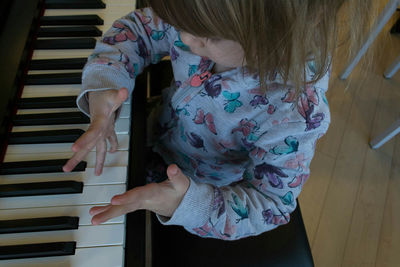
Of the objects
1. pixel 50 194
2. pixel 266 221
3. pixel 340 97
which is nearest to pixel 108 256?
pixel 50 194

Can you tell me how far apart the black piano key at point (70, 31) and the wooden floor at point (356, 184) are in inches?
41.9

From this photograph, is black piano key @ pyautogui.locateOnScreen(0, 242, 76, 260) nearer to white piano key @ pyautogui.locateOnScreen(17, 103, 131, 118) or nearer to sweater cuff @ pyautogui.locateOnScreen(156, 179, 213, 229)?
sweater cuff @ pyautogui.locateOnScreen(156, 179, 213, 229)

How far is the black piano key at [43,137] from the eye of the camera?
2.09 feet

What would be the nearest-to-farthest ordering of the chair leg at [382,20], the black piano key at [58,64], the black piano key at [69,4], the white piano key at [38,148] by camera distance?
the white piano key at [38,148]
the black piano key at [58,64]
the black piano key at [69,4]
the chair leg at [382,20]

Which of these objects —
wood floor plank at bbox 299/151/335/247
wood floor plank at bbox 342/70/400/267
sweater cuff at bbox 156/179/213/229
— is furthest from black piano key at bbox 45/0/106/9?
wood floor plank at bbox 342/70/400/267

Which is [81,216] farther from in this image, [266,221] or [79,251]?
[266,221]

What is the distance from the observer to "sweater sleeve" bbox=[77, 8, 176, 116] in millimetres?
677

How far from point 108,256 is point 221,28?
43 centimetres

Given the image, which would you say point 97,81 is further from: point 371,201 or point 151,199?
point 371,201

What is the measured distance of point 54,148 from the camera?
25.3 inches

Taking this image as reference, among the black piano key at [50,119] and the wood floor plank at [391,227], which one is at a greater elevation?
the black piano key at [50,119]

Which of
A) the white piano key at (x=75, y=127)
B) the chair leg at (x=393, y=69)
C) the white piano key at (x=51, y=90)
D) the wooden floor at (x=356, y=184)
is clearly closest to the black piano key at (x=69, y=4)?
the white piano key at (x=51, y=90)

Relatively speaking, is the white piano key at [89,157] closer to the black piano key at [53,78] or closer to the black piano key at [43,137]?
the black piano key at [43,137]

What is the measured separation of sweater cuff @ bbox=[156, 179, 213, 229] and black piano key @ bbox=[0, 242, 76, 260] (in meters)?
0.17
